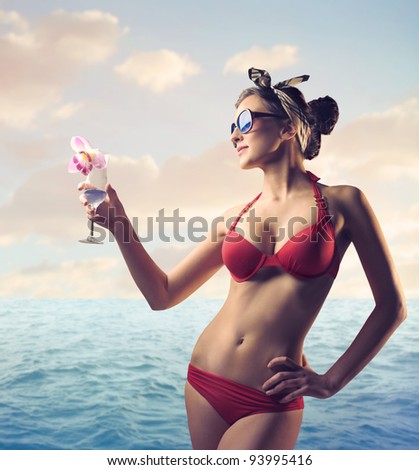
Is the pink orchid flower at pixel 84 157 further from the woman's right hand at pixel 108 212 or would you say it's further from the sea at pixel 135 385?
the sea at pixel 135 385

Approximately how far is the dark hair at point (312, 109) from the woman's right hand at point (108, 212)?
74 centimetres

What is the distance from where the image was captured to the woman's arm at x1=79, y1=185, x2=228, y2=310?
8.02ft

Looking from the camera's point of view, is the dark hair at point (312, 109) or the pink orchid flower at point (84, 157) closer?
the pink orchid flower at point (84, 157)

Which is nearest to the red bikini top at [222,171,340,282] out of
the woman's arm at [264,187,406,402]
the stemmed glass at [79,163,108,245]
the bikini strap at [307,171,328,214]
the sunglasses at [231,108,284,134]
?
the bikini strap at [307,171,328,214]

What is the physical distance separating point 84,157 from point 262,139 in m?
0.73

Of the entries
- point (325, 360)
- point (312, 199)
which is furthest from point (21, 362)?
point (312, 199)

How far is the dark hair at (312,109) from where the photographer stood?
8.39ft

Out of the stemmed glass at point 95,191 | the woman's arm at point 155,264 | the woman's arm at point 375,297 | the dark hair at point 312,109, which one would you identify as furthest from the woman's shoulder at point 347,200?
the stemmed glass at point 95,191

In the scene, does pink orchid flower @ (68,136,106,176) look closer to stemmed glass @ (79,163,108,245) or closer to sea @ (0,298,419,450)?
stemmed glass @ (79,163,108,245)

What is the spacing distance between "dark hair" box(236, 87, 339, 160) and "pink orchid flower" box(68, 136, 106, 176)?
71 centimetres

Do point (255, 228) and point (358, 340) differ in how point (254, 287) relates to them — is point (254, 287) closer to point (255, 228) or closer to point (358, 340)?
point (255, 228)

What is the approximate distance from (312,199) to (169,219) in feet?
2.67

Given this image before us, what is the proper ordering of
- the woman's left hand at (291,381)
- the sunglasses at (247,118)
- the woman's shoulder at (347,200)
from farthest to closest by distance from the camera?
1. the sunglasses at (247,118)
2. the woman's shoulder at (347,200)
3. the woman's left hand at (291,381)

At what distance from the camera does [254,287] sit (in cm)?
238
